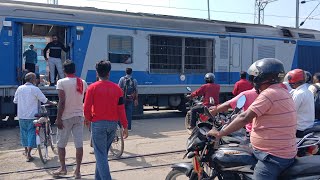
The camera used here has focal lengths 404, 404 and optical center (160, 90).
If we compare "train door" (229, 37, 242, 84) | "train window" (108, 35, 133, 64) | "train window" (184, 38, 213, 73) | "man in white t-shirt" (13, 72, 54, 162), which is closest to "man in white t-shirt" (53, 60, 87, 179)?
"man in white t-shirt" (13, 72, 54, 162)

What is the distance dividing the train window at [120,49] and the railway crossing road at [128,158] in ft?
9.81

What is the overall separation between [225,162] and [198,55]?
1149 cm

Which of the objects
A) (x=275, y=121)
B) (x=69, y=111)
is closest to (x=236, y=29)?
(x=69, y=111)

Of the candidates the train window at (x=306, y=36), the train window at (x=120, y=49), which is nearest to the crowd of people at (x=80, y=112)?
the train window at (x=120, y=49)

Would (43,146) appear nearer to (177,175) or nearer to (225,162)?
(177,175)

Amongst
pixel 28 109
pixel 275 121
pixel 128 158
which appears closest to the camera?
pixel 275 121

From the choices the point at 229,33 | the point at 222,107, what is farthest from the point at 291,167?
the point at 229,33

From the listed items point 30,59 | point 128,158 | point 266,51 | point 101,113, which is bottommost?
point 128,158

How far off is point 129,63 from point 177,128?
300 cm

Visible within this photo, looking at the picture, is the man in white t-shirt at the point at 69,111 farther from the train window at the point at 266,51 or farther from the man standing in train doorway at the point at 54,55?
the train window at the point at 266,51

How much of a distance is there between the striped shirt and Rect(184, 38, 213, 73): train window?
11275mm

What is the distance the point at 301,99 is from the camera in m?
5.77

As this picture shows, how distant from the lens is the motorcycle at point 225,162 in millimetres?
3605

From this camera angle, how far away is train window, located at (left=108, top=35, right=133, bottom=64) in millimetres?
13141
